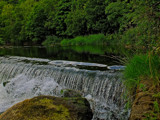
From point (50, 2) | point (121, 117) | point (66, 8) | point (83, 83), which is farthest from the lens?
point (50, 2)

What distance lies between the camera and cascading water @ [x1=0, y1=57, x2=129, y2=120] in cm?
464

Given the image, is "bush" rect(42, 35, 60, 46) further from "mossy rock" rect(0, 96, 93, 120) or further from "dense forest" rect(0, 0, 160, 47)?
"mossy rock" rect(0, 96, 93, 120)

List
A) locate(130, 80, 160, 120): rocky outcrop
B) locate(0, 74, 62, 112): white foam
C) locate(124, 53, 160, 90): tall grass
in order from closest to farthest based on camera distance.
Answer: locate(130, 80, 160, 120): rocky outcrop, locate(124, 53, 160, 90): tall grass, locate(0, 74, 62, 112): white foam

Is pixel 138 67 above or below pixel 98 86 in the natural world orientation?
above

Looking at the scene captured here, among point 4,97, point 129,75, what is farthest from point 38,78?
point 129,75

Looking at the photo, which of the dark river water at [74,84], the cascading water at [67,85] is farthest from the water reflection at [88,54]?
the cascading water at [67,85]

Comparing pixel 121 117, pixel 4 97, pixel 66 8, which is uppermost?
pixel 66 8

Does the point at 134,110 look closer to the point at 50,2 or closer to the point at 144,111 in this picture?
the point at 144,111

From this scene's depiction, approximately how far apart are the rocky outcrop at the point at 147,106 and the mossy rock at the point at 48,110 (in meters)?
0.93

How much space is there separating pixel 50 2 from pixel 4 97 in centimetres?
2172

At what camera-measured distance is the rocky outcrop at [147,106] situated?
219 centimetres

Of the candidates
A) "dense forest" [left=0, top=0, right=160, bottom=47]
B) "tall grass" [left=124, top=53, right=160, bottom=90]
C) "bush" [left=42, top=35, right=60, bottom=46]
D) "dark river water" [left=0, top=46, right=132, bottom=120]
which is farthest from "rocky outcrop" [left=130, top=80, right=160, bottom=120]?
"bush" [left=42, top=35, right=60, bottom=46]

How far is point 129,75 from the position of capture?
137 inches

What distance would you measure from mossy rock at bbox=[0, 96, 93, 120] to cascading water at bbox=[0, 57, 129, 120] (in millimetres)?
1536
